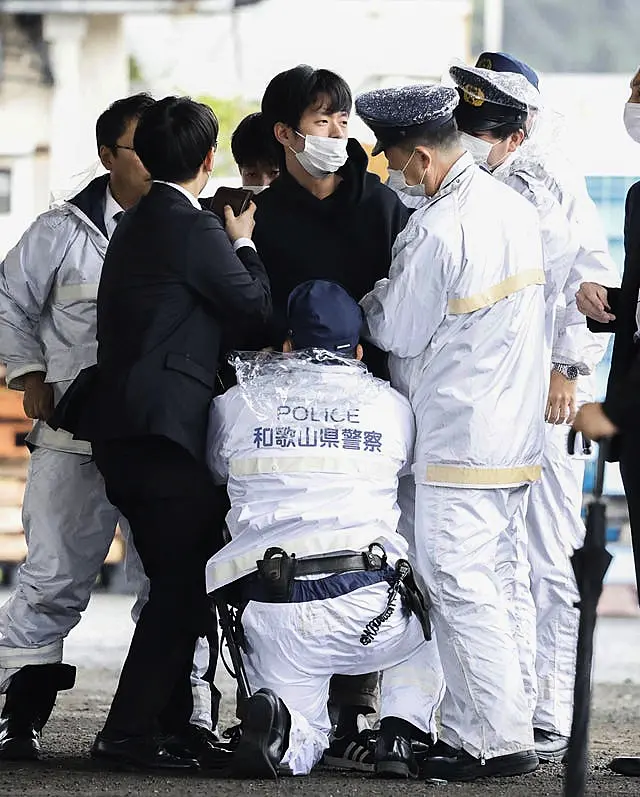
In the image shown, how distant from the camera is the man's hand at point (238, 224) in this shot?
12.2 ft

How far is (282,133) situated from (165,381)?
2.56 ft

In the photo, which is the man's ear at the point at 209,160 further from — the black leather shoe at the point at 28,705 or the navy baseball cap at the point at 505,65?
the black leather shoe at the point at 28,705

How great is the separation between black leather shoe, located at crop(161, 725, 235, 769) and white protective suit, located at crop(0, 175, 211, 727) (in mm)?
192

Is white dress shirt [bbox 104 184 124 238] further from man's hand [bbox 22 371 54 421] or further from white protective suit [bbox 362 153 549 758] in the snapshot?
white protective suit [bbox 362 153 549 758]

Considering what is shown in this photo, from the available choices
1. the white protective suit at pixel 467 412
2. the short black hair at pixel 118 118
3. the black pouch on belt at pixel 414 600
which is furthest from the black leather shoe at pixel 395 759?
the short black hair at pixel 118 118

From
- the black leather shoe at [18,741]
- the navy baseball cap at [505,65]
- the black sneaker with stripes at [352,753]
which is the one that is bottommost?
the black leather shoe at [18,741]

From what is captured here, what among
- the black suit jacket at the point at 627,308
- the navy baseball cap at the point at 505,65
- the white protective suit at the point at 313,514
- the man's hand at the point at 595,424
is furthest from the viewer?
the navy baseball cap at the point at 505,65

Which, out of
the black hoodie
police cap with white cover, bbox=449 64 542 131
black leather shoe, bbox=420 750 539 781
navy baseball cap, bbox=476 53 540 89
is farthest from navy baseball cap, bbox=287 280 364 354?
navy baseball cap, bbox=476 53 540 89

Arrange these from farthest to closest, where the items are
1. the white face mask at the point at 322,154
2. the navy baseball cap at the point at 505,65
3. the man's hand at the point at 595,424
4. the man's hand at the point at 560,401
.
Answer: the navy baseball cap at the point at 505,65, the man's hand at the point at 560,401, the white face mask at the point at 322,154, the man's hand at the point at 595,424

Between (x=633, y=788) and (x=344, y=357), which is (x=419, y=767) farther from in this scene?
(x=344, y=357)

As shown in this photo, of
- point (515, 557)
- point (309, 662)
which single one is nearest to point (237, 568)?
point (309, 662)

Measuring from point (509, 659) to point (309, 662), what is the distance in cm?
47

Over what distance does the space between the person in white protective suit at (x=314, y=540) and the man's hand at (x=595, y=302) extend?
555 mm

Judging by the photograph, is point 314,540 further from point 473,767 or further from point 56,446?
point 56,446
